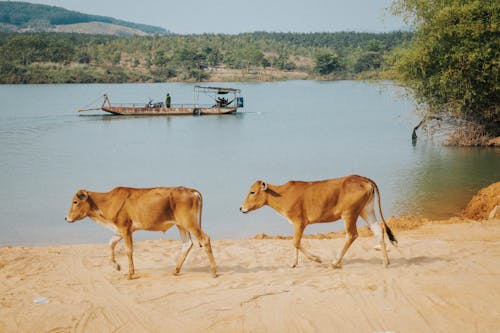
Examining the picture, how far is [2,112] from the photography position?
2035 inches

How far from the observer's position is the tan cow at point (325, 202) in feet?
30.7

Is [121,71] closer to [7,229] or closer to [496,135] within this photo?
[496,135]

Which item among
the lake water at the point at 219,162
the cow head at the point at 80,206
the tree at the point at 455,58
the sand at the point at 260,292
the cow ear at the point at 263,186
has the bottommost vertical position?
the lake water at the point at 219,162

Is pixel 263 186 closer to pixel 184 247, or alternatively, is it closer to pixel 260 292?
pixel 184 247

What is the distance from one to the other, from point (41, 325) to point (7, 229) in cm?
881

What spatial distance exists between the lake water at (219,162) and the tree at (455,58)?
2.14 m

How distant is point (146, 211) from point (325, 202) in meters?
2.84

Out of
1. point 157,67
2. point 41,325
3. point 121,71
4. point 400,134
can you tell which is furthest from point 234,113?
point 157,67

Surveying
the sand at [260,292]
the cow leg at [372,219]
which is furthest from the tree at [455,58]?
the cow leg at [372,219]

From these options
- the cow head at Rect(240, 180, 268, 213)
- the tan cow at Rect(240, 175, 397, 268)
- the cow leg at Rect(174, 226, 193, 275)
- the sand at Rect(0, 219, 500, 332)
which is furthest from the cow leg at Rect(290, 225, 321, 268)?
the cow leg at Rect(174, 226, 193, 275)

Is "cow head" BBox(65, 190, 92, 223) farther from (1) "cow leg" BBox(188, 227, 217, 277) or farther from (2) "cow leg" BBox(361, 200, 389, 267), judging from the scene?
(2) "cow leg" BBox(361, 200, 389, 267)

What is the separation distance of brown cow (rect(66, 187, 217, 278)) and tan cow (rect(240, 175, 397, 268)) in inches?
43.5

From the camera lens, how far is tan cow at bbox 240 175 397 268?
9344 millimetres

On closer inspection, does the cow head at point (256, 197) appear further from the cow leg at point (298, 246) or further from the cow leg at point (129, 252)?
the cow leg at point (129, 252)
